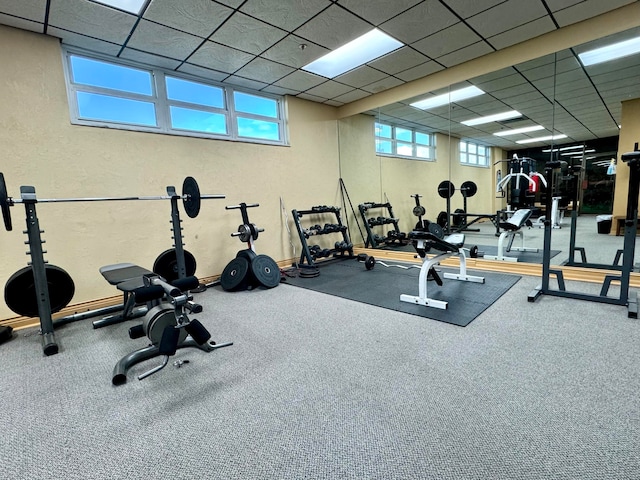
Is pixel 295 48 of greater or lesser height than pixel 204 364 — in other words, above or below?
above

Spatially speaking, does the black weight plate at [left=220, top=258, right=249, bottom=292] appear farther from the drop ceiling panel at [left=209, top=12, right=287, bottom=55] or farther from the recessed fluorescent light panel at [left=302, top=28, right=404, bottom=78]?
the recessed fluorescent light panel at [left=302, top=28, right=404, bottom=78]

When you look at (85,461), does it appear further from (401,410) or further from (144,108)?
(144,108)

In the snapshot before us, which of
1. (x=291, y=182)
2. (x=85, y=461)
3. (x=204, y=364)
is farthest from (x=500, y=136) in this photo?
(x=85, y=461)

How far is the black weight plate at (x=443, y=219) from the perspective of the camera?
5.52 metres

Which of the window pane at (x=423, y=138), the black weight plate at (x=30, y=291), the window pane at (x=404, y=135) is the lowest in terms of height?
the black weight plate at (x=30, y=291)

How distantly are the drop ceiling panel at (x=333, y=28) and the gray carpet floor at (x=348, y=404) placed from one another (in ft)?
9.76

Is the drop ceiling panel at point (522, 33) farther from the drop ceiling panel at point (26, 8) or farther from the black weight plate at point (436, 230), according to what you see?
the drop ceiling panel at point (26, 8)

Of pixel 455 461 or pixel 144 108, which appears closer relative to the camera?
pixel 455 461

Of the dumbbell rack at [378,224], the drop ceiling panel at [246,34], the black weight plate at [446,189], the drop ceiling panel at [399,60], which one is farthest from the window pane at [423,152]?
the drop ceiling panel at [246,34]

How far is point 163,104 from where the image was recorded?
3.95 m

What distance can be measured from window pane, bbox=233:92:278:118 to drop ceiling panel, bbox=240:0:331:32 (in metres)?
1.83

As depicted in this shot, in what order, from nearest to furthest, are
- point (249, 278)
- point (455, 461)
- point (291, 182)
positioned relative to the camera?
point (455, 461), point (249, 278), point (291, 182)

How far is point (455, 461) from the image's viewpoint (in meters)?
1.29

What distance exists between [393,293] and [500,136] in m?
4.05
